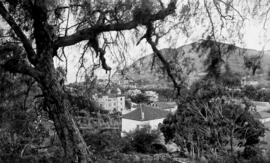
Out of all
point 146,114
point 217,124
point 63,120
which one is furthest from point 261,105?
point 63,120

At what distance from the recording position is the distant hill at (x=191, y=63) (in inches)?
118

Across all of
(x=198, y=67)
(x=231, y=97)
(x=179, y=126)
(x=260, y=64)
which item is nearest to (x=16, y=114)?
(x=198, y=67)

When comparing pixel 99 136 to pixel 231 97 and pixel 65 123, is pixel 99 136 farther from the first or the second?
pixel 231 97

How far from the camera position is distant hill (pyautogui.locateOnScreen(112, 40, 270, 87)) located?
9.87 ft

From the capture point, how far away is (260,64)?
2.93 meters

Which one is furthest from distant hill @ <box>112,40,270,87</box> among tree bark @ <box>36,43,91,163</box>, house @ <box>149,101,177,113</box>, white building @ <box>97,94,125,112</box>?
house @ <box>149,101,177,113</box>

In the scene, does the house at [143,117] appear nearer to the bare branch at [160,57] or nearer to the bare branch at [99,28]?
the bare branch at [160,57]

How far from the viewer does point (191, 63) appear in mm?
3412

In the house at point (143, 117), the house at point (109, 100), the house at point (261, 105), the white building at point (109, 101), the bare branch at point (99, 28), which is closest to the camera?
the bare branch at point (99, 28)

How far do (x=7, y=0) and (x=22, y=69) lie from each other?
838 millimetres

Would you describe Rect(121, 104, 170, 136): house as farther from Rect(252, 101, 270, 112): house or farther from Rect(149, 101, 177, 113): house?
Rect(252, 101, 270, 112): house

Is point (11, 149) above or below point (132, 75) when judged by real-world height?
below

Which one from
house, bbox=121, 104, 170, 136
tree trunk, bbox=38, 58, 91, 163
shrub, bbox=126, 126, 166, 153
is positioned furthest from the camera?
house, bbox=121, 104, 170, 136

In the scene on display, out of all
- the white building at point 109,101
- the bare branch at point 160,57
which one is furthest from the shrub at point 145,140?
the bare branch at point 160,57
